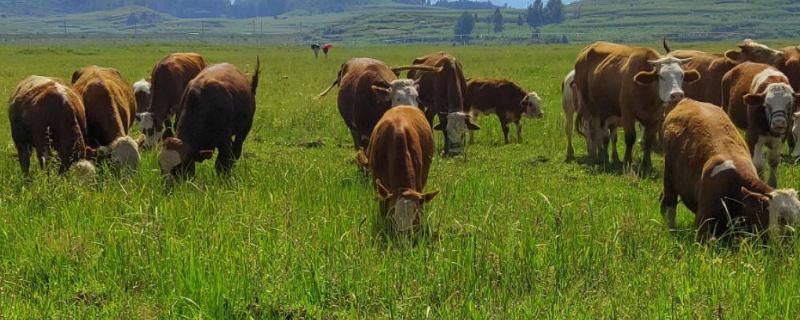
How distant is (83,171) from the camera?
8805 mm

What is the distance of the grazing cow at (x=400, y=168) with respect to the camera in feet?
23.0

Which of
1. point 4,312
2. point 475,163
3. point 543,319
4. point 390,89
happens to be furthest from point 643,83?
point 4,312

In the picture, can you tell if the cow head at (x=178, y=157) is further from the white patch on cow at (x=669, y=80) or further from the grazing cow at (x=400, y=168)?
the white patch on cow at (x=669, y=80)

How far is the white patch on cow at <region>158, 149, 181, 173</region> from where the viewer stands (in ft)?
31.2

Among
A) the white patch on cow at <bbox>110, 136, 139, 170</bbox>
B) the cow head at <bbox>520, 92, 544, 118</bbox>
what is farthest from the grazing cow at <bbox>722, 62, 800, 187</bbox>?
the white patch on cow at <bbox>110, 136, 139, 170</bbox>

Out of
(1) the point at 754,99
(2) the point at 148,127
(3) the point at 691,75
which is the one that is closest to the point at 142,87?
(2) the point at 148,127

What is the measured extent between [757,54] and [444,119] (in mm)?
5778

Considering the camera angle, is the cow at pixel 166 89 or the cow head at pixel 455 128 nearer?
the cow head at pixel 455 128

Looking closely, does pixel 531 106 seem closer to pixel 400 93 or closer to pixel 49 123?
pixel 400 93

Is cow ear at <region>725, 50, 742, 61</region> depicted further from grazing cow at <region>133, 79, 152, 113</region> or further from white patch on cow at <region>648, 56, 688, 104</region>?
grazing cow at <region>133, 79, 152, 113</region>

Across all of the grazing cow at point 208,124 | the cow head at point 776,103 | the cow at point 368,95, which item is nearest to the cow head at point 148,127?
the grazing cow at point 208,124

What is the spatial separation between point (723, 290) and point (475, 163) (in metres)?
8.05

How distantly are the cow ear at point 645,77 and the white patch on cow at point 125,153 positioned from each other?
7187 millimetres

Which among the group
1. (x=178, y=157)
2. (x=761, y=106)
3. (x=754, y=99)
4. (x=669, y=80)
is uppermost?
(x=669, y=80)
